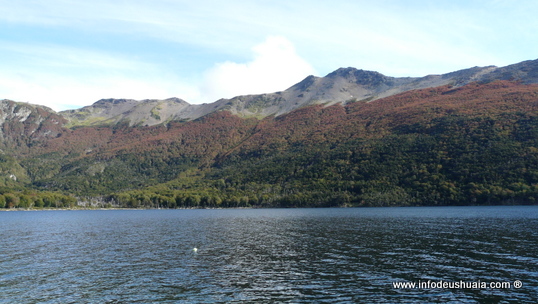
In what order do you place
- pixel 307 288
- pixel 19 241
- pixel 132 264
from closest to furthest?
1. pixel 307 288
2. pixel 132 264
3. pixel 19 241

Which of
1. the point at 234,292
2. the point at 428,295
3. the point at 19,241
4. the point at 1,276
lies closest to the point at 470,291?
the point at 428,295

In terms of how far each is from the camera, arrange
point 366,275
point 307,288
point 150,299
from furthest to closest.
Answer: point 366,275
point 307,288
point 150,299

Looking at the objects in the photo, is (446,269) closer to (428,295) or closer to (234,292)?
(428,295)

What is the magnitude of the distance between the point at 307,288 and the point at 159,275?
59.4 feet

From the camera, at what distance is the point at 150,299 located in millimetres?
33844

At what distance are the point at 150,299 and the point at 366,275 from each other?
23.4 metres

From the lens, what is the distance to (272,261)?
5112 centimetres

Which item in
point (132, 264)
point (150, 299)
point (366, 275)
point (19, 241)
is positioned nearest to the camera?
point (150, 299)

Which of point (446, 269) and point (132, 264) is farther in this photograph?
point (132, 264)

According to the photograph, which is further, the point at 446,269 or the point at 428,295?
the point at 446,269

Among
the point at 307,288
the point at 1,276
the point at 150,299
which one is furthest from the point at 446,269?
the point at 1,276

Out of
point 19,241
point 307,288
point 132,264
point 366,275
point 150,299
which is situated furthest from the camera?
point 19,241

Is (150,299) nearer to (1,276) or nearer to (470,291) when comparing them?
(1,276)

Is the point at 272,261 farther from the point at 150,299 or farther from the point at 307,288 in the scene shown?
the point at 150,299
